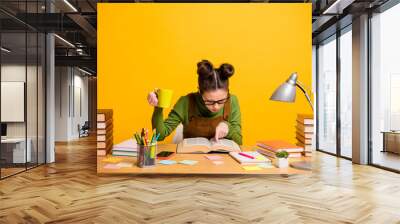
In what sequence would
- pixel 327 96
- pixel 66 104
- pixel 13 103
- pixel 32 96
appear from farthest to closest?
pixel 66 104
pixel 327 96
pixel 32 96
pixel 13 103

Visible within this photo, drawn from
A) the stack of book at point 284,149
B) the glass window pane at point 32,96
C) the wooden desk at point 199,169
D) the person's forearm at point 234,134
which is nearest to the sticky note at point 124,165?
the wooden desk at point 199,169

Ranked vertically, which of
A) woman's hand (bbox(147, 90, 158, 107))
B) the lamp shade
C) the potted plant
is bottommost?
the potted plant

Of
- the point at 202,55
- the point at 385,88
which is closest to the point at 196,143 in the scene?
the point at 202,55

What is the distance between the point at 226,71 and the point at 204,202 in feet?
3.09

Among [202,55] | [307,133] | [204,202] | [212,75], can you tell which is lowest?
[204,202]

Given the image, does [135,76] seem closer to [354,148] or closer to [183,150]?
[183,150]

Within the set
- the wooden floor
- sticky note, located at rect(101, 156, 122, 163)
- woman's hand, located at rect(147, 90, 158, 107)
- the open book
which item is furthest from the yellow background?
woman's hand, located at rect(147, 90, 158, 107)

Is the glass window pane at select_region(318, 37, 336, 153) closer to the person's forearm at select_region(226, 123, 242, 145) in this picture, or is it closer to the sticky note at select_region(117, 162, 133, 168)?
the person's forearm at select_region(226, 123, 242, 145)

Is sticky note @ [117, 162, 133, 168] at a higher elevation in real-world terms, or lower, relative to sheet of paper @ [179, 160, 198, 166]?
lower

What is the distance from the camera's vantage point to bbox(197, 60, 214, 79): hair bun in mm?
2385

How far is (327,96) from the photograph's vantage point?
7926 millimetres

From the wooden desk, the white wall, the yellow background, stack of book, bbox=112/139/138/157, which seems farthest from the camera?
the white wall

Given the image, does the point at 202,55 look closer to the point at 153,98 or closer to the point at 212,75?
the point at 212,75

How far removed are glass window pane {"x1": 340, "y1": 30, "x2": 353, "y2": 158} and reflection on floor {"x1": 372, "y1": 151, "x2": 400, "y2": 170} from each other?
2.42ft
